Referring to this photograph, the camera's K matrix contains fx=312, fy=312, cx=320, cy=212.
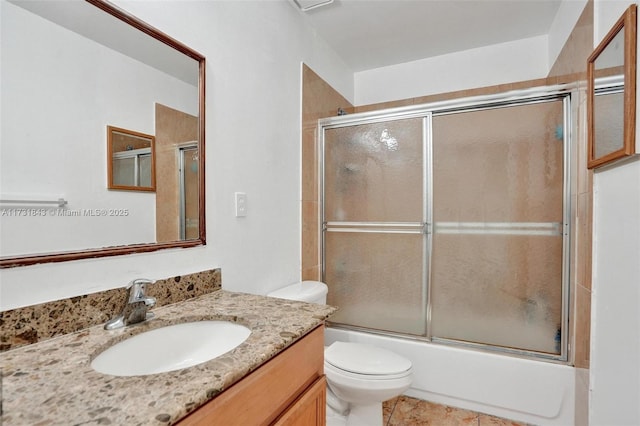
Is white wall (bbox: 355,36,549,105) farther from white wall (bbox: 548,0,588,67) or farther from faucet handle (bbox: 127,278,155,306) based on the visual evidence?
faucet handle (bbox: 127,278,155,306)

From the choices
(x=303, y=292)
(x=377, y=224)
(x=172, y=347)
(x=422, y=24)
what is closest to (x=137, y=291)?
(x=172, y=347)

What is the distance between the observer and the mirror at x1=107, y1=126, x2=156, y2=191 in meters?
0.94

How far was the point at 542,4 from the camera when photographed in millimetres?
1962

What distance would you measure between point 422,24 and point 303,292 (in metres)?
1.98

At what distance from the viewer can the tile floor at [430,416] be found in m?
1.69

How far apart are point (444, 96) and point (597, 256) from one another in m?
1.74

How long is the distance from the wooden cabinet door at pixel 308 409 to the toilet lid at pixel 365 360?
0.51 m

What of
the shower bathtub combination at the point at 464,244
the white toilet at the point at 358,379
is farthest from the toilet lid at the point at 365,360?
the shower bathtub combination at the point at 464,244

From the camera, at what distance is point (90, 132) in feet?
2.91

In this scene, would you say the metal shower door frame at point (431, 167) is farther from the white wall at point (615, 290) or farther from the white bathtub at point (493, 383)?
the white wall at point (615, 290)

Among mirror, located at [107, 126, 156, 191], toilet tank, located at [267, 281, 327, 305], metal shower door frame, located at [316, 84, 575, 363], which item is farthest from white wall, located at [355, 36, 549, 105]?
mirror, located at [107, 126, 156, 191]

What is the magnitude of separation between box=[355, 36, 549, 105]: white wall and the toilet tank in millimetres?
1864

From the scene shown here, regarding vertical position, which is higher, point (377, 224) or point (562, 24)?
point (562, 24)

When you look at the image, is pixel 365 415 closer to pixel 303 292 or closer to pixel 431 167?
pixel 303 292
